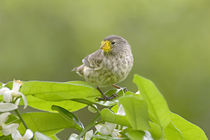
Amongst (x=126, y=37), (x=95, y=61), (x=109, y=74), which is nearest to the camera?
(x=109, y=74)

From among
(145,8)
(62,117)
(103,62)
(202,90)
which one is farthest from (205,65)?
(62,117)

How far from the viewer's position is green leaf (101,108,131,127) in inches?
51.4

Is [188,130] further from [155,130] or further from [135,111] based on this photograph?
[135,111]

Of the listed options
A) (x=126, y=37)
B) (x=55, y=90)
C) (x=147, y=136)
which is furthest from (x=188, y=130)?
(x=126, y=37)

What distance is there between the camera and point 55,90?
1.31 m

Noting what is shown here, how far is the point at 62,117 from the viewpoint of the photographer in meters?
1.40

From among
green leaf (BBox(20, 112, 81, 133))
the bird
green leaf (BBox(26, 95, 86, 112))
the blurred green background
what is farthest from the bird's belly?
the blurred green background

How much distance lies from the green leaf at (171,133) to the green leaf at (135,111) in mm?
123

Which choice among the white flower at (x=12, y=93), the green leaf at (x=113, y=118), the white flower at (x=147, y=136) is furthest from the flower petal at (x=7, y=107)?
the white flower at (x=147, y=136)

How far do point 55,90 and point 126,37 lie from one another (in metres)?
5.88

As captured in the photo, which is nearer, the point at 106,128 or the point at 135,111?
the point at 135,111

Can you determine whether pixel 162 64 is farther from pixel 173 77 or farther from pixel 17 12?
pixel 17 12

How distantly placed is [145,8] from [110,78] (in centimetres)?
469

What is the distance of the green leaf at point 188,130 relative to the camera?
1.41 meters
